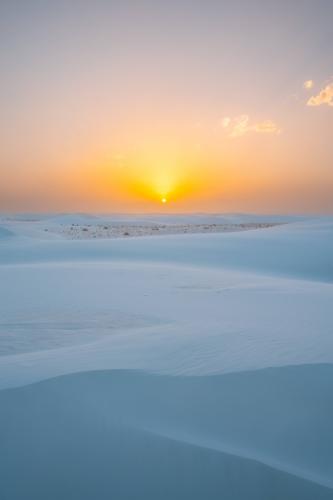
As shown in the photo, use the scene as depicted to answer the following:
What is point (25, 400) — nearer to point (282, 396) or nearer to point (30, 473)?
point (30, 473)

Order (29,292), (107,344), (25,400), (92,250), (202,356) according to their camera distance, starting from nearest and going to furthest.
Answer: (25,400)
(202,356)
(107,344)
(29,292)
(92,250)

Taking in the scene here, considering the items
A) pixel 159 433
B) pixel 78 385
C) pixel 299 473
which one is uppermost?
pixel 78 385

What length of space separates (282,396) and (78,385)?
1128 millimetres

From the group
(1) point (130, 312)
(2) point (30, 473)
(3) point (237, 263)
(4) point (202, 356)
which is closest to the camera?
(2) point (30, 473)

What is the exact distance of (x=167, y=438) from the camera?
1490mm

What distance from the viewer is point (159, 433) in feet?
4.97

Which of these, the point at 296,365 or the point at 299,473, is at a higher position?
the point at 296,365

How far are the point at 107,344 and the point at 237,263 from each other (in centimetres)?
588

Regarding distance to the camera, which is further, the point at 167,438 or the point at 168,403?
the point at 168,403

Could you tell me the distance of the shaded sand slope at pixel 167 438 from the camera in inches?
53.3

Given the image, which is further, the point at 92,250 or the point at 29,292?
the point at 92,250

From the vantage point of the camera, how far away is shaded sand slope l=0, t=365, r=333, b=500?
1.35m

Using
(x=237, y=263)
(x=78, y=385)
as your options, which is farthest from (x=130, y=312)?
(x=237, y=263)

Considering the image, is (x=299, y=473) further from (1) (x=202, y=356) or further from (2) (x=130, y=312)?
(2) (x=130, y=312)
